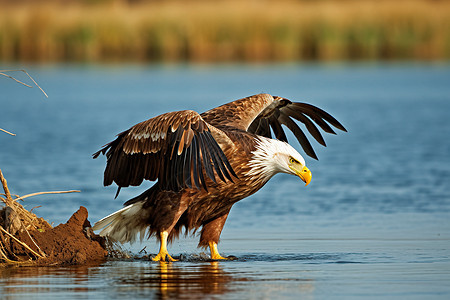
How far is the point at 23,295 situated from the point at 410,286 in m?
2.68

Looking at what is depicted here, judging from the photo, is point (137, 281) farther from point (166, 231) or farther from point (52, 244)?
point (52, 244)

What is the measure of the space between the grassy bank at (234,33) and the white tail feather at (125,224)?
30.0 m

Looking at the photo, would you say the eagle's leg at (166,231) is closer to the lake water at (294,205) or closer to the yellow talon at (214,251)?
the lake water at (294,205)

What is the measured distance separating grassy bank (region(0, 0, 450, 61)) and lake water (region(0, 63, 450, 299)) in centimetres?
682

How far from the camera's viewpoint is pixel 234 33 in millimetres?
38750

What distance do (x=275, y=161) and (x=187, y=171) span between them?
88 centimetres

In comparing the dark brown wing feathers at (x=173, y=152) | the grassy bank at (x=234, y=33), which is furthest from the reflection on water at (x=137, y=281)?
the grassy bank at (x=234, y=33)

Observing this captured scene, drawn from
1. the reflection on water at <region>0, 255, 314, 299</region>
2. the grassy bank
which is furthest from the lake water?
the grassy bank

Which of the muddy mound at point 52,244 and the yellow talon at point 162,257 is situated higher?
the muddy mound at point 52,244

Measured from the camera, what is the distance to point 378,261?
8344 mm

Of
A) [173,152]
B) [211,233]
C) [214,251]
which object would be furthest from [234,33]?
[173,152]

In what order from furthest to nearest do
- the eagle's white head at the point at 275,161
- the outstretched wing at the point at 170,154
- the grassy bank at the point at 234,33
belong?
the grassy bank at the point at 234,33, the eagle's white head at the point at 275,161, the outstretched wing at the point at 170,154

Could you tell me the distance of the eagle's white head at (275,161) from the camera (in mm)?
8633

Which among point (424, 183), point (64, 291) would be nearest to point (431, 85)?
point (424, 183)
